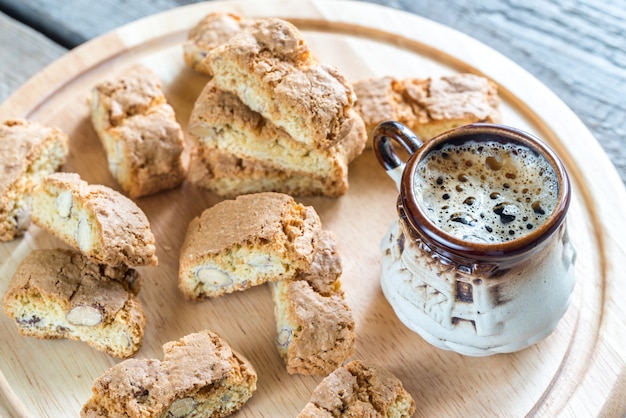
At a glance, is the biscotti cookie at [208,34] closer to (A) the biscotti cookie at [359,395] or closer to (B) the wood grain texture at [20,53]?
(B) the wood grain texture at [20,53]

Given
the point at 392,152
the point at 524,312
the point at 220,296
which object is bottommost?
the point at 220,296

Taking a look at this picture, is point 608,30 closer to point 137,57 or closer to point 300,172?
point 300,172

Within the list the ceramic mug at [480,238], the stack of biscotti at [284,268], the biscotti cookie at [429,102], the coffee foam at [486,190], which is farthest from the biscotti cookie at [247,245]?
the biscotti cookie at [429,102]

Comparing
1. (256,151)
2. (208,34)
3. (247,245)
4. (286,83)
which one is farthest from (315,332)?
(208,34)

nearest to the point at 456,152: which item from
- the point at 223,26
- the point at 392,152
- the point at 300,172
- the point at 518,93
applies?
the point at 392,152

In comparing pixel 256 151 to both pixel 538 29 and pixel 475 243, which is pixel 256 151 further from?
pixel 538 29

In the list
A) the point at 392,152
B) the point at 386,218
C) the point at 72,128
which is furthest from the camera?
the point at 72,128
